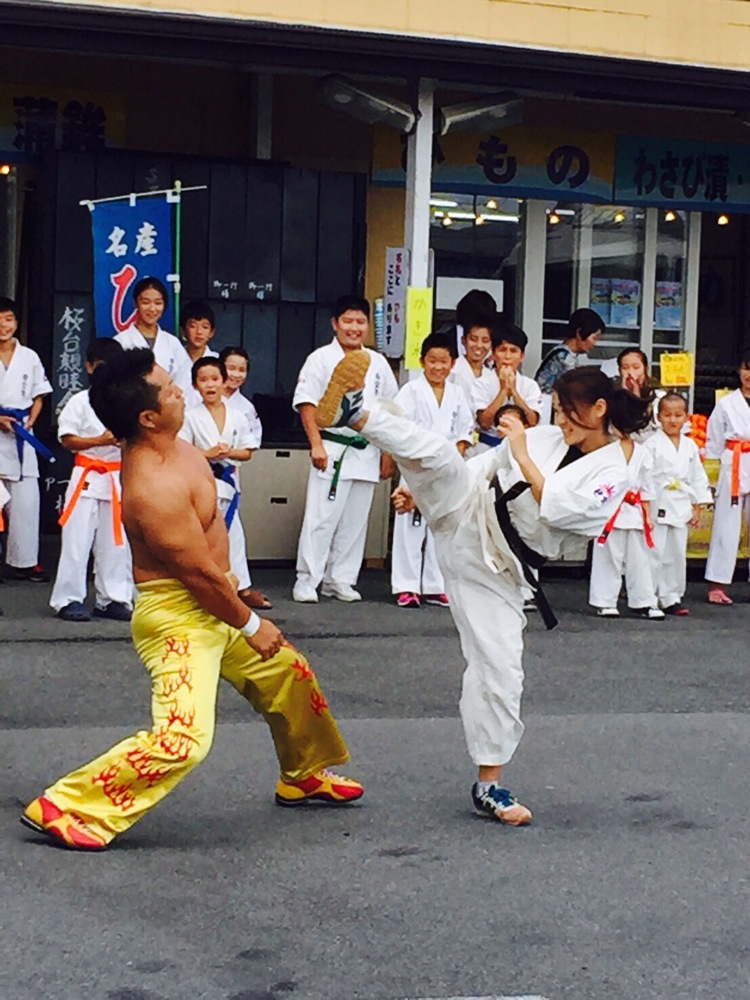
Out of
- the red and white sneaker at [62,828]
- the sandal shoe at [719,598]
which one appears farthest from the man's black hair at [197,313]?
the red and white sneaker at [62,828]

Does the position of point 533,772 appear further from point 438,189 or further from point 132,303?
point 438,189

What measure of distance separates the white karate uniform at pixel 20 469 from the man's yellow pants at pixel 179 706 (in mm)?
5356

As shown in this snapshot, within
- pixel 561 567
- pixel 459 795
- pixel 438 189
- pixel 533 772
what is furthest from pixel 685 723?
pixel 438 189

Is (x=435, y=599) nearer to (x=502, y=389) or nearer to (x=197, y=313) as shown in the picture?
(x=502, y=389)

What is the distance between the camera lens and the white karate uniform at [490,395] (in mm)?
11492

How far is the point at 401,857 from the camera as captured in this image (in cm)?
573

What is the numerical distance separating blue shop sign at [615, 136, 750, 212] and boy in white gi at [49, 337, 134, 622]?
5.45 meters

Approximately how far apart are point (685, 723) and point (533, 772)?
4.31 feet

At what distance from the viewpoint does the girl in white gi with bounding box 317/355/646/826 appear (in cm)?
591

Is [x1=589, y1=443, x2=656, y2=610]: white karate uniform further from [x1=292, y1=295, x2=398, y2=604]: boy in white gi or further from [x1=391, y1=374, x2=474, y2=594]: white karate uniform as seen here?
[x1=292, y1=295, x2=398, y2=604]: boy in white gi

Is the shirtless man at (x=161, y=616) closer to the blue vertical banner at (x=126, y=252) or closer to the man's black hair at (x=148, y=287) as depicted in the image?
the man's black hair at (x=148, y=287)

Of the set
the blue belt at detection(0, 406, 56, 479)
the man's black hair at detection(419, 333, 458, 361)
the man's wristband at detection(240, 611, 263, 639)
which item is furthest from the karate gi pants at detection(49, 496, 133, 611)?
the man's wristband at detection(240, 611, 263, 639)

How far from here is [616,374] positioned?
43.8 feet

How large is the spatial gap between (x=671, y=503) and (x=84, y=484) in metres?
3.95
